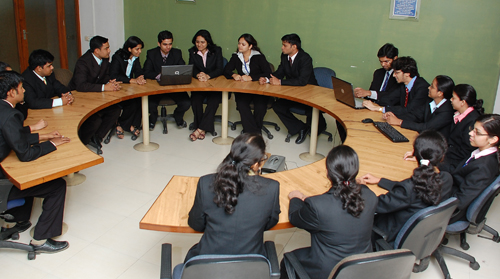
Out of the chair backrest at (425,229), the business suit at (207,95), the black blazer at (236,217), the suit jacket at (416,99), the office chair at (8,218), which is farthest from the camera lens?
the business suit at (207,95)

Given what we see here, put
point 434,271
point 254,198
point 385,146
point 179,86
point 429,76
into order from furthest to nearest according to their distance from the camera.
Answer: point 429,76 → point 179,86 → point 385,146 → point 434,271 → point 254,198

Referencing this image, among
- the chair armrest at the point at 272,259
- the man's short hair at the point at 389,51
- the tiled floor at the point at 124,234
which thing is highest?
the man's short hair at the point at 389,51

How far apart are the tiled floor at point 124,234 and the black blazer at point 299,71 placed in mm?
1028

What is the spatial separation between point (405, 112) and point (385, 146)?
0.90 m

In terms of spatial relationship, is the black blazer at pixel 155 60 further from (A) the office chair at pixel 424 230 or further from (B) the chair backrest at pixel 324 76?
(A) the office chair at pixel 424 230

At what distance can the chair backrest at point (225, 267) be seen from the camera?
1794mm

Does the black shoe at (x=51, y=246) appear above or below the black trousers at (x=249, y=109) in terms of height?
below

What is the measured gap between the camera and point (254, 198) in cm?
212

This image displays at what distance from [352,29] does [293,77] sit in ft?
4.31

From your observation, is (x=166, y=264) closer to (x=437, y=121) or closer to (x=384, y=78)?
(x=437, y=121)

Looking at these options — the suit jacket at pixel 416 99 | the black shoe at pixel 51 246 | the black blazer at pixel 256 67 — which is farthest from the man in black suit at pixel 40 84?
the suit jacket at pixel 416 99

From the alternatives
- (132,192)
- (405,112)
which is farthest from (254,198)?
(405,112)

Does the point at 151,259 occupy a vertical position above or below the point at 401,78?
below

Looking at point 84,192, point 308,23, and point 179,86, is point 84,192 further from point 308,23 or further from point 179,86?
point 308,23
